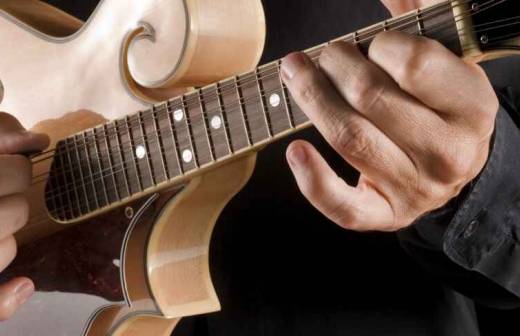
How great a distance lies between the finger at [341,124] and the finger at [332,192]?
0.14 ft

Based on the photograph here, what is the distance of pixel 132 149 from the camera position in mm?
781

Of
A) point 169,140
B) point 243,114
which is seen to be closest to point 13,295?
point 169,140

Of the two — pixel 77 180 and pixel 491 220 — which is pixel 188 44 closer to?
pixel 77 180

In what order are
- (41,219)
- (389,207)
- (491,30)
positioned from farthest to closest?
(41,219) < (389,207) < (491,30)

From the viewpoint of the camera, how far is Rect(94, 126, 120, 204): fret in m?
0.81

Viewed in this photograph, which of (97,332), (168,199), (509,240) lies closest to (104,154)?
(168,199)

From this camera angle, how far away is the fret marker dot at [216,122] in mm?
689

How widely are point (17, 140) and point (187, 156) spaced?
27 centimetres

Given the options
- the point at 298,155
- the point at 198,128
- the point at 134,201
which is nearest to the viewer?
the point at 298,155

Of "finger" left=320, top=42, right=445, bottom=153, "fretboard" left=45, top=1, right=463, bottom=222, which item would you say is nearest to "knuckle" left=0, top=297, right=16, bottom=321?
"fretboard" left=45, top=1, right=463, bottom=222

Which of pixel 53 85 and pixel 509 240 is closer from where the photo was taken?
pixel 509 240

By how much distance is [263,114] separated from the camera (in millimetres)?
644

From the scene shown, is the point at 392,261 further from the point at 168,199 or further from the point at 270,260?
the point at 168,199

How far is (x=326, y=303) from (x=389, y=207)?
36cm
